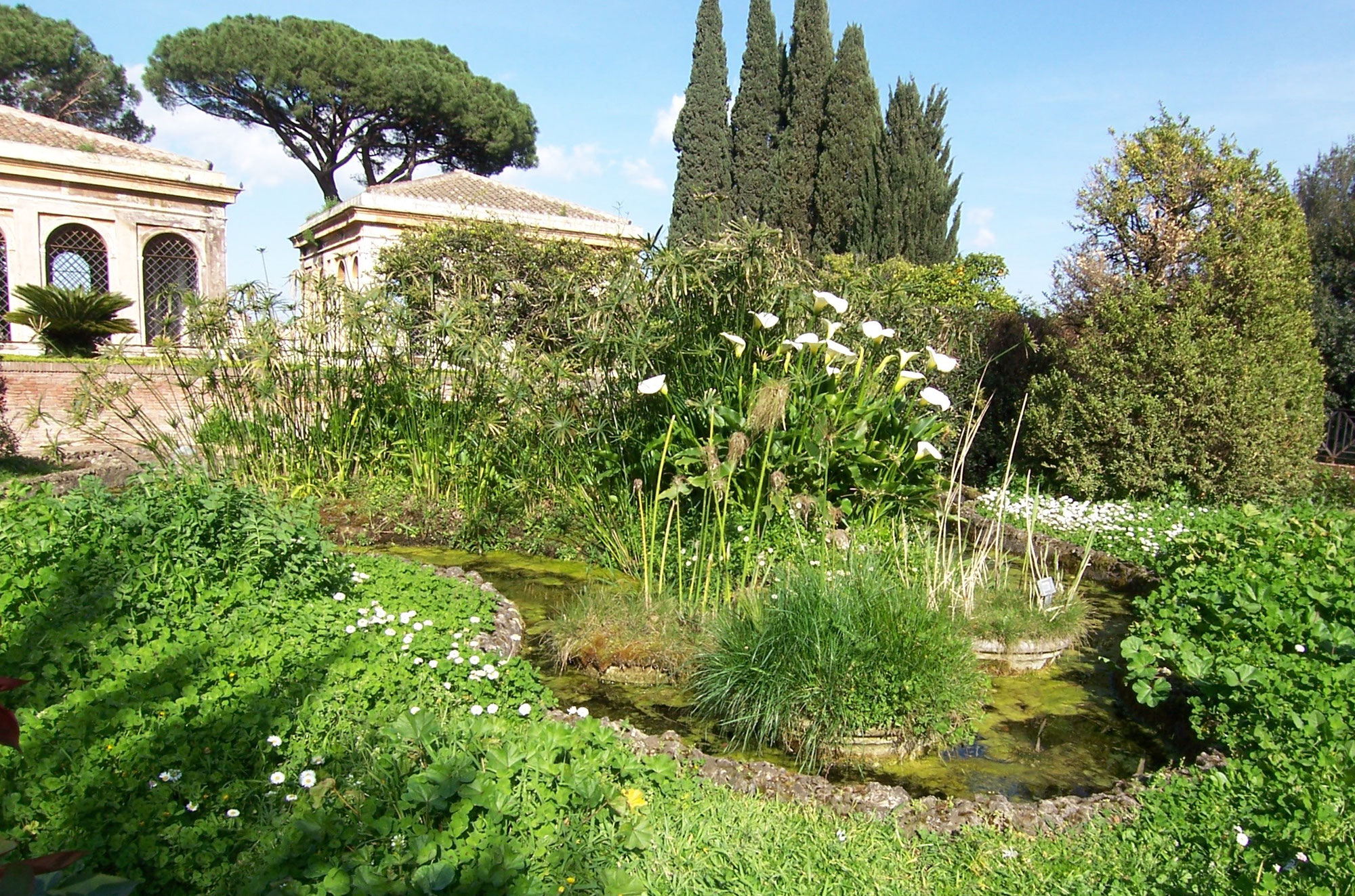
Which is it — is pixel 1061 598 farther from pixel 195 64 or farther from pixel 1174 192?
pixel 195 64

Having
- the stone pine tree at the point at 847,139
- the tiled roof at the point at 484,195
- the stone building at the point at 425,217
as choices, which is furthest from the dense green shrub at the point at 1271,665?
the stone pine tree at the point at 847,139

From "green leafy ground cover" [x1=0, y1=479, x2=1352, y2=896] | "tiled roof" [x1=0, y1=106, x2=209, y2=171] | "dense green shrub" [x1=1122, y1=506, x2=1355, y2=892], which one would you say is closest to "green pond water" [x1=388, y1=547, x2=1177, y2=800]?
"dense green shrub" [x1=1122, y1=506, x2=1355, y2=892]

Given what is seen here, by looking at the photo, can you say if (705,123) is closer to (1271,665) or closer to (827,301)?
(827,301)

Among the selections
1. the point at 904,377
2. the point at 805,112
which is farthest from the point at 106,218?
the point at 904,377

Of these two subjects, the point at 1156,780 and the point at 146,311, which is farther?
the point at 146,311

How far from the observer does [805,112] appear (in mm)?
19719

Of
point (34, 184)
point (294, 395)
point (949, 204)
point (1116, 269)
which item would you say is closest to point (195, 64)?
point (34, 184)

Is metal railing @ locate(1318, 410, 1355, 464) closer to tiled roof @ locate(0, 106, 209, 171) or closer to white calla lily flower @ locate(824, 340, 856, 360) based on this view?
white calla lily flower @ locate(824, 340, 856, 360)

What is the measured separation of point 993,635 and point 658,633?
1679mm

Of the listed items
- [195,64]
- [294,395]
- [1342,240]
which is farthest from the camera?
[195,64]

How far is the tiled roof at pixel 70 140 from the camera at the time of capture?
51.6 ft

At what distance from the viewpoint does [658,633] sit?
4.14 metres

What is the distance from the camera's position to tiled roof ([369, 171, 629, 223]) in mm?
15609

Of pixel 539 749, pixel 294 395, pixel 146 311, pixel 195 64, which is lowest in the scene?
pixel 539 749
